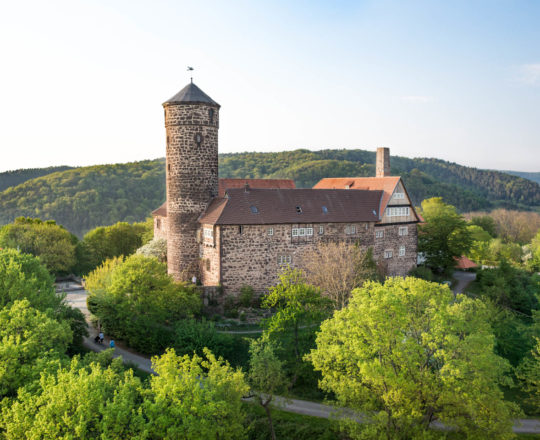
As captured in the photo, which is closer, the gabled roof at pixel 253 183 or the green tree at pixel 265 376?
the green tree at pixel 265 376

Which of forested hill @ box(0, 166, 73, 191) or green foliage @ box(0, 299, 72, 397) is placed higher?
forested hill @ box(0, 166, 73, 191)

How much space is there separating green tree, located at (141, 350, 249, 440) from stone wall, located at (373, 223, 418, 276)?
25.7 m

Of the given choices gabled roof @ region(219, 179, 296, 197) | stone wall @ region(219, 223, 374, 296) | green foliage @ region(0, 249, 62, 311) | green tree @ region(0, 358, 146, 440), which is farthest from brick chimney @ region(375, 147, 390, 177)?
green tree @ region(0, 358, 146, 440)

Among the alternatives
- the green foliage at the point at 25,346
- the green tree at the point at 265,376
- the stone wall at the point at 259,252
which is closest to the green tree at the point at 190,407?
Result: the green tree at the point at 265,376

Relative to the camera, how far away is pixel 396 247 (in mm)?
41344

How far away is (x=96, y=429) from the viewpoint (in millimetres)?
15133

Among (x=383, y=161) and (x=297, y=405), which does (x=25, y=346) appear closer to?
(x=297, y=405)

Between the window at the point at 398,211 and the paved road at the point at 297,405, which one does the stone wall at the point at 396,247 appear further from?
the paved road at the point at 297,405

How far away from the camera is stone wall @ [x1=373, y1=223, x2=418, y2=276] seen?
131 ft

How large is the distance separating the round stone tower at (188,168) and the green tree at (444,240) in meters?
23.7

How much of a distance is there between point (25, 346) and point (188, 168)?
18673mm

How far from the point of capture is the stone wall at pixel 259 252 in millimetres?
33312

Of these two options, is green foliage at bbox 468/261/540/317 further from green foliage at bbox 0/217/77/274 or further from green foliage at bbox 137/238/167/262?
green foliage at bbox 0/217/77/274

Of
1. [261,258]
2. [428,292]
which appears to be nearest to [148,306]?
[261,258]
